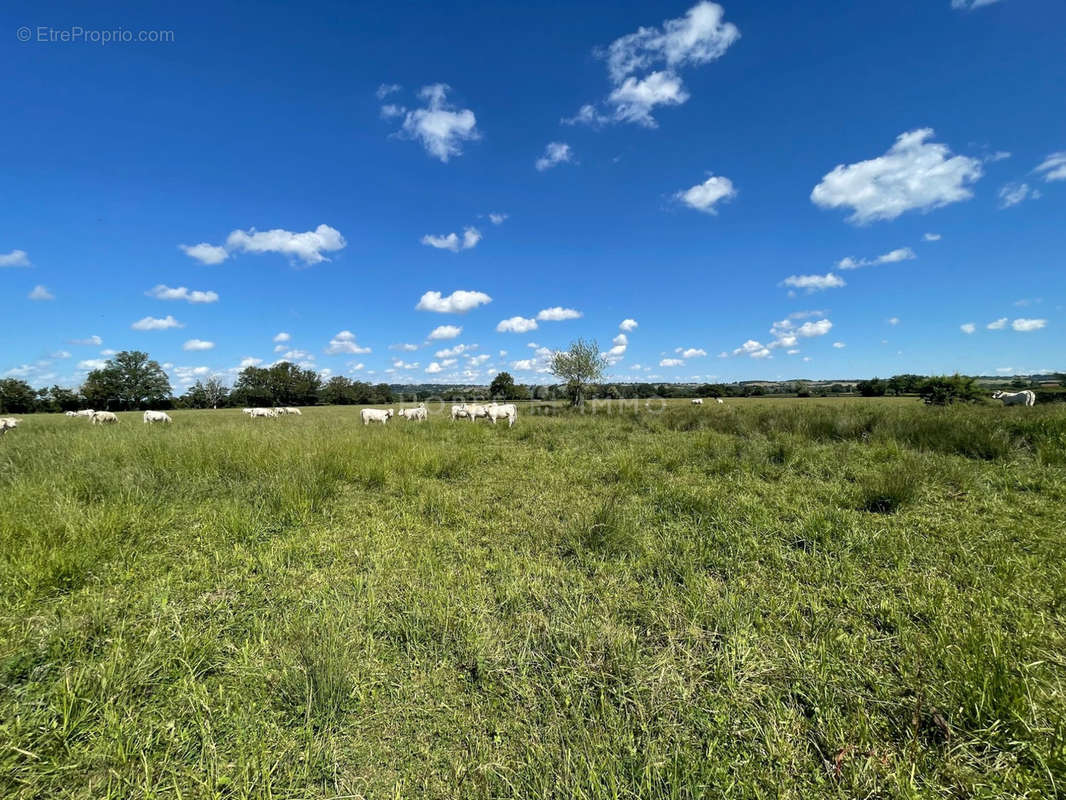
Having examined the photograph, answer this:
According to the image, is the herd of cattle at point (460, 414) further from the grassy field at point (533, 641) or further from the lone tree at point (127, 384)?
A: the lone tree at point (127, 384)

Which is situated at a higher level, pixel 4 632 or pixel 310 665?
pixel 4 632

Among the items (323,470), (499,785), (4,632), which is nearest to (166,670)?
(4,632)

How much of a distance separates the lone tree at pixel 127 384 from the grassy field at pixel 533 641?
8718cm

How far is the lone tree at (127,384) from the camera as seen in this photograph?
209 ft

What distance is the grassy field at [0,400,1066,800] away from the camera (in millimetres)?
1702

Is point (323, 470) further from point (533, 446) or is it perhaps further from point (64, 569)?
point (533, 446)

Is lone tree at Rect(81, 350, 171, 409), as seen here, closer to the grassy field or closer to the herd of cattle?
the herd of cattle

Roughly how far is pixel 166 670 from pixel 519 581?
7.54 ft

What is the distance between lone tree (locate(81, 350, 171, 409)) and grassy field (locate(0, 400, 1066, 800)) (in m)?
87.2

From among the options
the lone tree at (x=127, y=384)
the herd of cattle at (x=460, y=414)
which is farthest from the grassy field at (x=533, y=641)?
the lone tree at (x=127, y=384)

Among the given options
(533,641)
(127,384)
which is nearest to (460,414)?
(533,641)

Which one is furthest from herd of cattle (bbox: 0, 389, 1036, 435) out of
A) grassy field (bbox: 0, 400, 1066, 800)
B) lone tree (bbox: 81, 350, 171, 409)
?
lone tree (bbox: 81, 350, 171, 409)

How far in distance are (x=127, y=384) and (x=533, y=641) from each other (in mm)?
96517

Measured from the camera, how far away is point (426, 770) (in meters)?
1.76
